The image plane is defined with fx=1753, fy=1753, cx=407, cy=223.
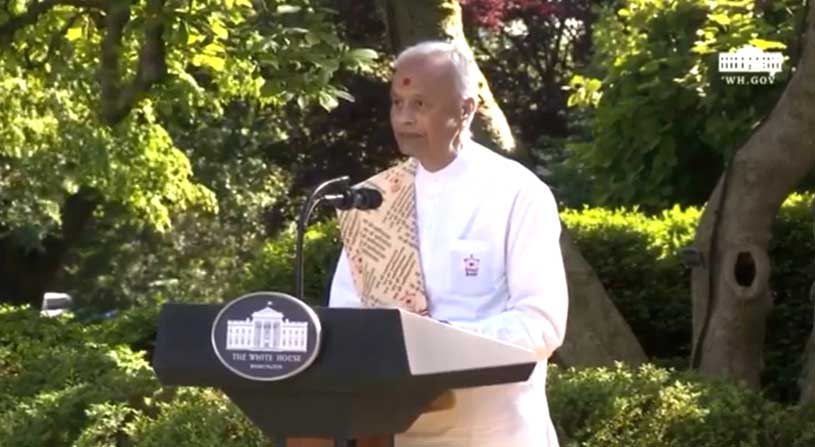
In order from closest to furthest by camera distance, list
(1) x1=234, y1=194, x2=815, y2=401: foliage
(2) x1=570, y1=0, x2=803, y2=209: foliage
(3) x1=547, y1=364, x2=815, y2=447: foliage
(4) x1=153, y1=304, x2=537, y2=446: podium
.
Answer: (4) x1=153, y1=304, x2=537, y2=446: podium
(3) x1=547, y1=364, x2=815, y2=447: foliage
(1) x1=234, y1=194, x2=815, y2=401: foliage
(2) x1=570, y1=0, x2=803, y2=209: foliage

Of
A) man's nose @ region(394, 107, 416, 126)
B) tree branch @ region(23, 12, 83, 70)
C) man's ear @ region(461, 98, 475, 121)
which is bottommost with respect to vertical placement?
man's nose @ region(394, 107, 416, 126)

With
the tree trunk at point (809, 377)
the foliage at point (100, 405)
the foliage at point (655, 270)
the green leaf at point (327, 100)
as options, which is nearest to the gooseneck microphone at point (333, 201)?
the foliage at point (100, 405)

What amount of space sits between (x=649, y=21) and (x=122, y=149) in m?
5.16

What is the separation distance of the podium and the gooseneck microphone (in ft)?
0.84

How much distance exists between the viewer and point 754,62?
1150cm

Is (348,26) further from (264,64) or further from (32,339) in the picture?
(264,64)

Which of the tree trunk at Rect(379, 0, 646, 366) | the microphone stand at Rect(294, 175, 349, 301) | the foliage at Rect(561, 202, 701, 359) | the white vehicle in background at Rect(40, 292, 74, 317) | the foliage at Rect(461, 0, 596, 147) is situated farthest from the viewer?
the white vehicle in background at Rect(40, 292, 74, 317)

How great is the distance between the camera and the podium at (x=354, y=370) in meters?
2.98

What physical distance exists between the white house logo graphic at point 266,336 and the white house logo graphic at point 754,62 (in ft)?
28.7

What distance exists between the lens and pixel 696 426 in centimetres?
642

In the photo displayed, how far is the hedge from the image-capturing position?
646 centimetres

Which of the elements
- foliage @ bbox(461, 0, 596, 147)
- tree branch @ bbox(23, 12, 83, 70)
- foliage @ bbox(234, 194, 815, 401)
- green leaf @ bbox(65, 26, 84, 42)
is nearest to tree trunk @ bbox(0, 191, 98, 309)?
foliage @ bbox(461, 0, 596, 147)

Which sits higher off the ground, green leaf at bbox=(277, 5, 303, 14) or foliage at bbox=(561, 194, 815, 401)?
green leaf at bbox=(277, 5, 303, 14)

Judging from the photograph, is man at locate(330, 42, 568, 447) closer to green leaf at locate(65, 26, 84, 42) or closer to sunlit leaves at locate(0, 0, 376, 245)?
sunlit leaves at locate(0, 0, 376, 245)
